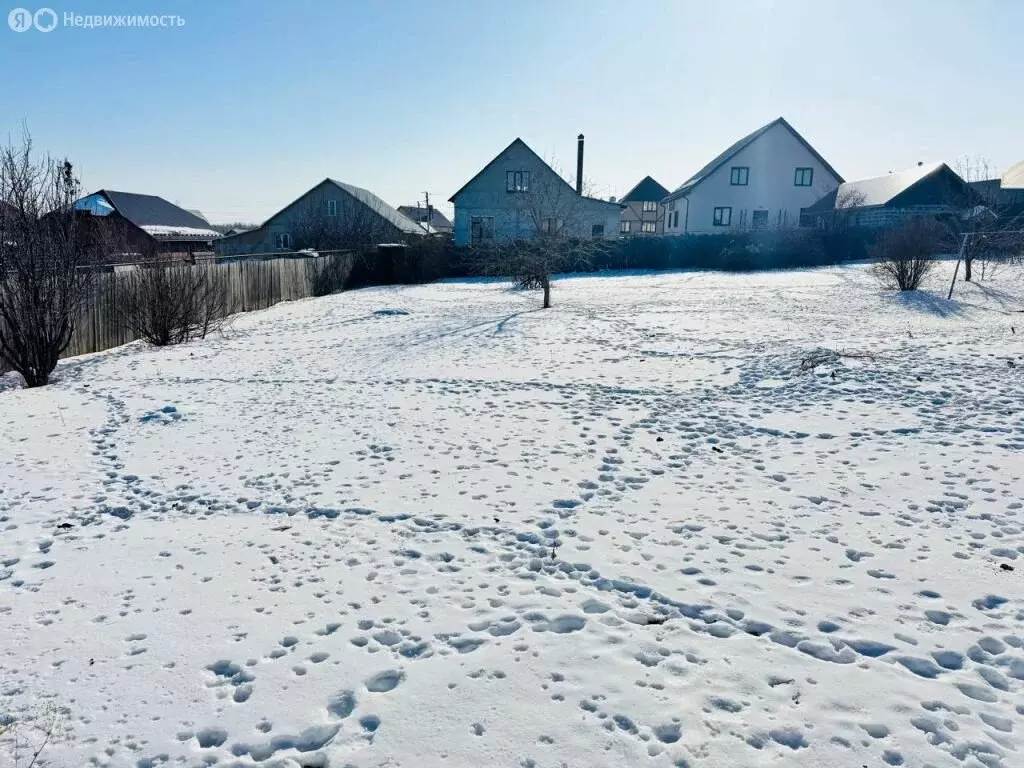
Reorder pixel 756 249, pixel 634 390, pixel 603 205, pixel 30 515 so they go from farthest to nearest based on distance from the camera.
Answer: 1. pixel 603 205
2. pixel 756 249
3. pixel 634 390
4. pixel 30 515

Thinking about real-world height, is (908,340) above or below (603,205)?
below

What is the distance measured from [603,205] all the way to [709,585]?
38.4 m

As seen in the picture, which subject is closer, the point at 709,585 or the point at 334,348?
the point at 709,585

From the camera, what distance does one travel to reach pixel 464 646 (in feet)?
10.3

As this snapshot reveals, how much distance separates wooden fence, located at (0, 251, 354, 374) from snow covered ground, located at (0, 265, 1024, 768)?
4723mm

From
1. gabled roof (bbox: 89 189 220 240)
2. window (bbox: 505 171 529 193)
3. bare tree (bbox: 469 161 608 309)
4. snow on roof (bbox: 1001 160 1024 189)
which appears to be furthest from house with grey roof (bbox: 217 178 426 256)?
snow on roof (bbox: 1001 160 1024 189)

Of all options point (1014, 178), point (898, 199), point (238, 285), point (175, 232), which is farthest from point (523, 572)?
point (1014, 178)

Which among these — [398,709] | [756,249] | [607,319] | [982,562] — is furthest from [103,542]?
[756,249]

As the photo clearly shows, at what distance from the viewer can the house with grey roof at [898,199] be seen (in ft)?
120

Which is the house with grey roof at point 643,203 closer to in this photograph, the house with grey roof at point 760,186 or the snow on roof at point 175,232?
the house with grey roof at point 760,186

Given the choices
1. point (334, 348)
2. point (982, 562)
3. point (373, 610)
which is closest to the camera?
point (373, 610)

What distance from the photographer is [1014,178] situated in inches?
1927

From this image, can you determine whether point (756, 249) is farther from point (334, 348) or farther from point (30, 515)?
point (30, 515)

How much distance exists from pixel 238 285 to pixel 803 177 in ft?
123
